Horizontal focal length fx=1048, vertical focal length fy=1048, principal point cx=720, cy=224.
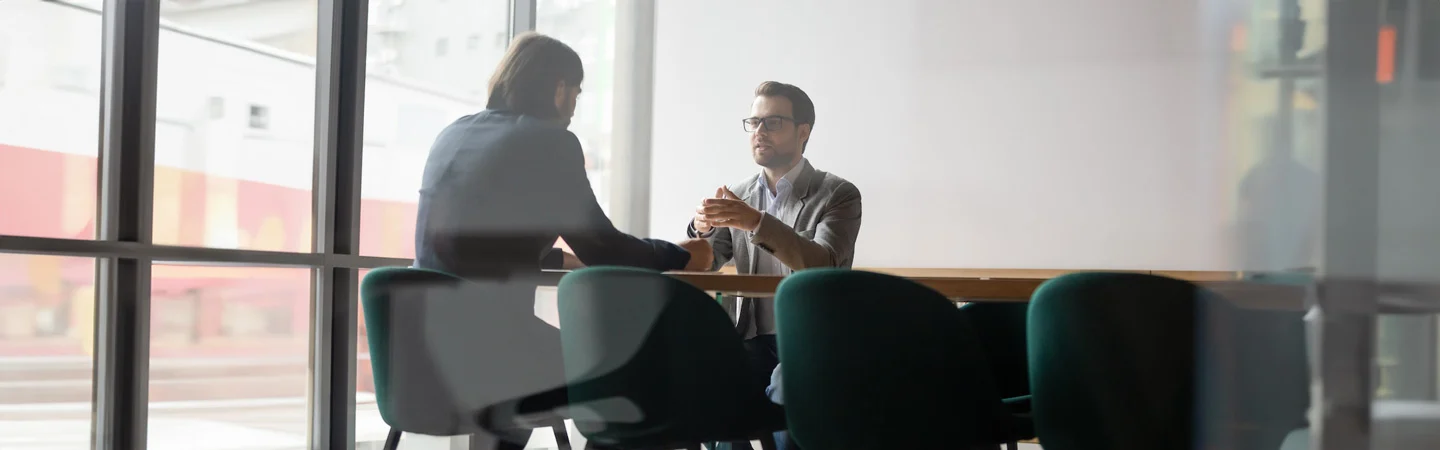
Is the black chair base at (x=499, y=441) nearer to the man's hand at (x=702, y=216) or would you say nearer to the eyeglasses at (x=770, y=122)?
the man's hand at (x=702, y=216)

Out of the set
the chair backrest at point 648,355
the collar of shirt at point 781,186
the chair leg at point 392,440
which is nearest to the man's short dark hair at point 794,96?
the collar of shirt at point 781,186

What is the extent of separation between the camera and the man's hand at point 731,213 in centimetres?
232

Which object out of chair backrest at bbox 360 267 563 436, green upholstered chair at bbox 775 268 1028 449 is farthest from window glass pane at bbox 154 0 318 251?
green upholstered chair at bbox 775 268 1028 449

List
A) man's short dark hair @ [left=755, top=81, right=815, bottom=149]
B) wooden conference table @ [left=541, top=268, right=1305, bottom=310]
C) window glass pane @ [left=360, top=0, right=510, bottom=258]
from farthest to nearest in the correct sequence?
window glass pane @ [left=360, top=0, right=510, bottom=258], man's short dark hair @ [left=755, top=81, right=815, bottom=149], wooden conference table @ [left=541, top=268, right=1305, bottom=310]

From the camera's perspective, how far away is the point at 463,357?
192cm

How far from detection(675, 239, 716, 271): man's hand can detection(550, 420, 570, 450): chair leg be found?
1.66 ft

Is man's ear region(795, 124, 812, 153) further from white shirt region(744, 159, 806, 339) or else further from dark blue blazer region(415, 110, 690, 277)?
dark blue blazer region(415, 110, 690, 277)

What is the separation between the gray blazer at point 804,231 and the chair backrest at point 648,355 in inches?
23.9

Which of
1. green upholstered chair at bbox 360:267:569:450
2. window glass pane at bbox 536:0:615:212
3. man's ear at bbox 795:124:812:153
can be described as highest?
window glass pane at bbox 536:0:615:212

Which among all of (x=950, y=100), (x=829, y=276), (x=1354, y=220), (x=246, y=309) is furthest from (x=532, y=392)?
(x=246, y=309)

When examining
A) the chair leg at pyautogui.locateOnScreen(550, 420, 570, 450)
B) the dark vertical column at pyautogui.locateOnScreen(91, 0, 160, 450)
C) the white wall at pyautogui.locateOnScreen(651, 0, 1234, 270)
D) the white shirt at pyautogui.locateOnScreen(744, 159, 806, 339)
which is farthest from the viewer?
the white wall at pyautogui.locateOnScreen(651, 0, 1234, 270)

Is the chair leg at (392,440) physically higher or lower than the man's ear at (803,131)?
lower

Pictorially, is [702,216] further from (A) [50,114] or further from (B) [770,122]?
(A) [50,114]

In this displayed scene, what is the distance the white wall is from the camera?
392 cm
